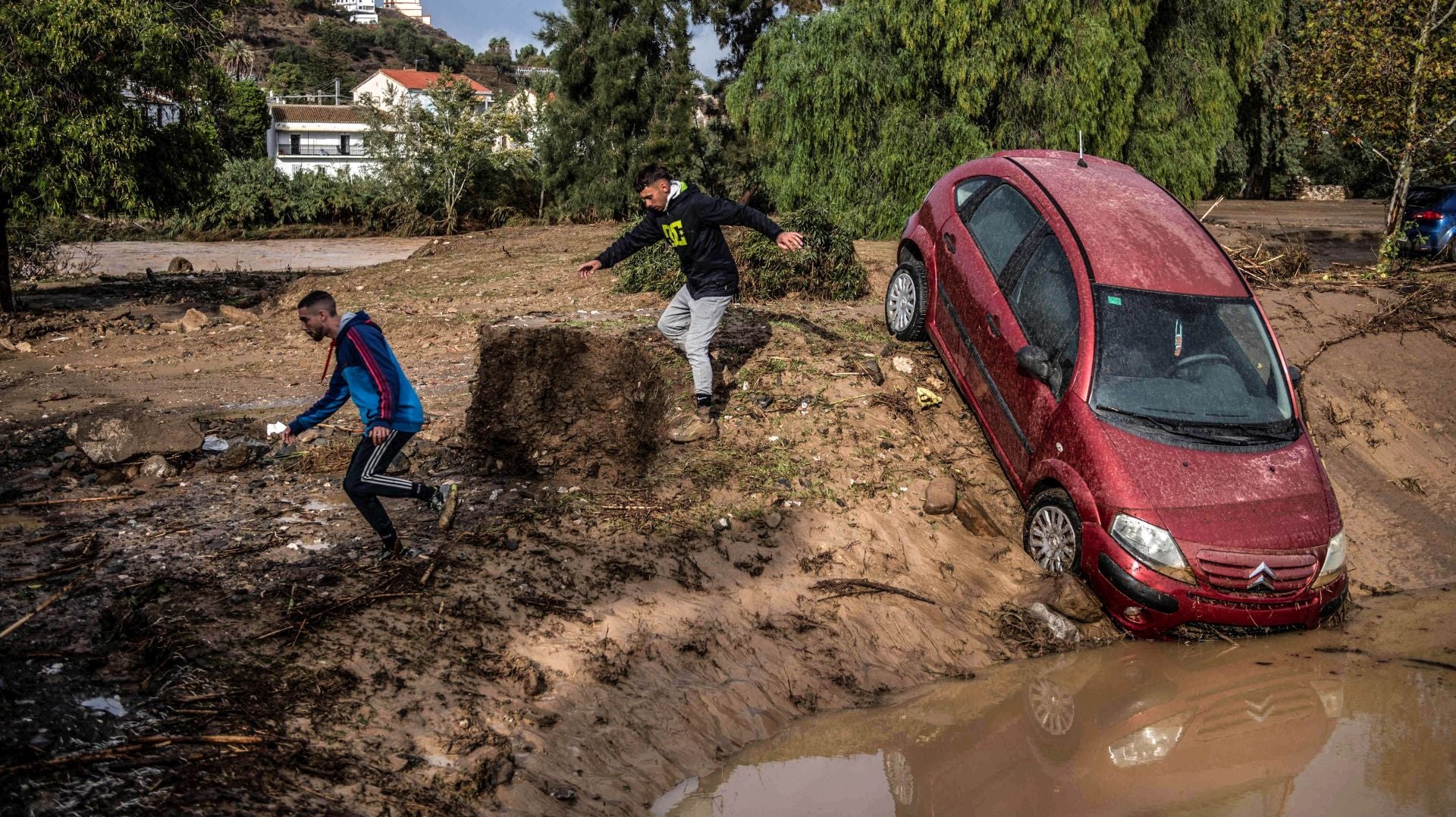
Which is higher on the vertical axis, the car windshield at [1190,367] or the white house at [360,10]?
the white house at [360,10]

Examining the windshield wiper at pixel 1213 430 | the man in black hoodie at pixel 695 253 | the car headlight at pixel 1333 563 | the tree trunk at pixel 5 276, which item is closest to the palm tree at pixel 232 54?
the tree trunk at pixel 5 276

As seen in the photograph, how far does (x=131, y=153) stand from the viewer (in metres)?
13.1

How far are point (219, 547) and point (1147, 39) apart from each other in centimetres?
1873

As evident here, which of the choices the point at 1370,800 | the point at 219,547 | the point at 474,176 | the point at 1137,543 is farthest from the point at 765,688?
→ the point at 474,176

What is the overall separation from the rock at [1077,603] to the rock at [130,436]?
20.0ft

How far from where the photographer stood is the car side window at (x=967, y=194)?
327 inches

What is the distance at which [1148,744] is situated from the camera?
505 cm

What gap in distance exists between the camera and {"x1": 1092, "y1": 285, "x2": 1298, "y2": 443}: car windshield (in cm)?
630

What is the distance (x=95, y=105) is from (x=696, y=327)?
10240 mm

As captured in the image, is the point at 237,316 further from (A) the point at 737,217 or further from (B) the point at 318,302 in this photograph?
(A) the point at 737,217

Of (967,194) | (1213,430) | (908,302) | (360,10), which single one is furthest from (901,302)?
(360,10)

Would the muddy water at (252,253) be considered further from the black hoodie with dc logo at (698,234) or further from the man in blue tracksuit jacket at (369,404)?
the man in blue tracksuit jacket at (369,404)

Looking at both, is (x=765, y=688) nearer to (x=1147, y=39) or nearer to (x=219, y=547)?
(x=219, y=547)

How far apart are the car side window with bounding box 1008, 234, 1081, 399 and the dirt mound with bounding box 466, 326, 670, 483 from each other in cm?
287
